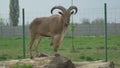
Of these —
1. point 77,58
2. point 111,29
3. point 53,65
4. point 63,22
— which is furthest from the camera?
point 111,29

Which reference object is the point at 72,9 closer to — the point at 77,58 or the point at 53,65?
the point at 53,65

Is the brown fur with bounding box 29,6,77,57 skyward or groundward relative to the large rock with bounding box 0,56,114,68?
skyward

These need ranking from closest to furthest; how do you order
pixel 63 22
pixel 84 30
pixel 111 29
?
pixel 63 22
pixel 111 29
pixel 84 30

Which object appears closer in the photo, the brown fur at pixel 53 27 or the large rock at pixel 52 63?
the large rock at pixel 52 63

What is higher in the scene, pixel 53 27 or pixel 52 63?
pixel 53 27

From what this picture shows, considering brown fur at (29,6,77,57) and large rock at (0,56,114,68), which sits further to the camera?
brown fur at (29,6,77,57)

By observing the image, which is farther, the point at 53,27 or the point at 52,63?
the point at 53,27

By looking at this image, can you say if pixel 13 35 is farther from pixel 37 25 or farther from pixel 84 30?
pixel 37 25

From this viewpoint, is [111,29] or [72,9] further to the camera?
[111,29]

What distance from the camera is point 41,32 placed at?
15414 mm

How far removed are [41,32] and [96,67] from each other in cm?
271

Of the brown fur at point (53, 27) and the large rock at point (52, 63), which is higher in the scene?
the brown fur at point (53, 27)

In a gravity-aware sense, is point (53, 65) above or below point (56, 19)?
below

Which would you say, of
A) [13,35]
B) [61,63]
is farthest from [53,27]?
[13,35]
